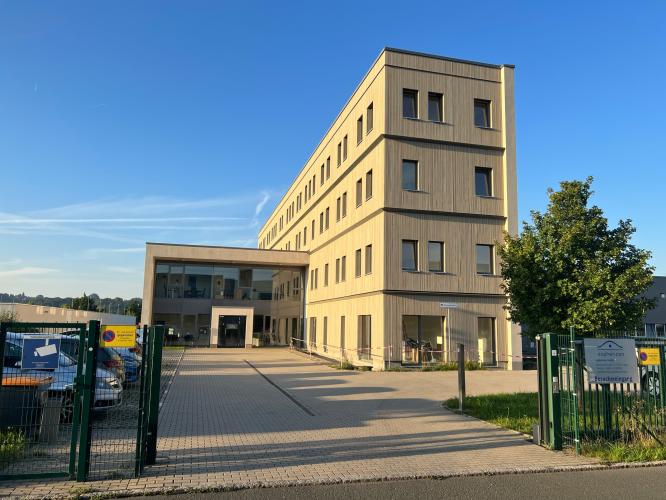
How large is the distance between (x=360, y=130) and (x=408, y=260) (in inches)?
334

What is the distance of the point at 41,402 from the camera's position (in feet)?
22.2

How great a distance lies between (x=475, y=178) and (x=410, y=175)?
339cm

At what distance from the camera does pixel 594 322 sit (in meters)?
12.6

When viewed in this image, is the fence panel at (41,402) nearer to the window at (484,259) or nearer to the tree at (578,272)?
the tree at (578,272)

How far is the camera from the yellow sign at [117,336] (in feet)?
22.1

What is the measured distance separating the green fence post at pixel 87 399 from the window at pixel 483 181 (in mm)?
21825

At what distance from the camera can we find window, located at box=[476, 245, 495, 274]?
81.4 ft

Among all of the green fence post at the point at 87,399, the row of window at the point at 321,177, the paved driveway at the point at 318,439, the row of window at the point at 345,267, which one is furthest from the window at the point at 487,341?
the green fence post at the point at 87,399

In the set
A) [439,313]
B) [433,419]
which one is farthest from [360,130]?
[433,419]

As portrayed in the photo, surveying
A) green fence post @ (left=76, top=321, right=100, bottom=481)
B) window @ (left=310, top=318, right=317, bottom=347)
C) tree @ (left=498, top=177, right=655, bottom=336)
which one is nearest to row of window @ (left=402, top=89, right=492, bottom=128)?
tree @ (left=498, top=177, right=655, bottom=336)

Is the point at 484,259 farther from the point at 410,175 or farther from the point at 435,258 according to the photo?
the point at 410,175

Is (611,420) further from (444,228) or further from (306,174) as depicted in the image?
(306,174)

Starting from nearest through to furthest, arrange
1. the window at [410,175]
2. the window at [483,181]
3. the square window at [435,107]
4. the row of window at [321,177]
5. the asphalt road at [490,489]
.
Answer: the asphalt road at [490,489] < the window at [410,175] < the square window at [435,107] < the window at [483,181] < the row of window at [321,177]

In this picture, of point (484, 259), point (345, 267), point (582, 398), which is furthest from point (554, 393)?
point (345, 267)
